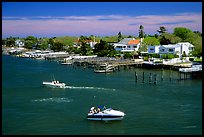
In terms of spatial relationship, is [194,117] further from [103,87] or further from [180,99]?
[103,87]

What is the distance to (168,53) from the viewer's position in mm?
25625

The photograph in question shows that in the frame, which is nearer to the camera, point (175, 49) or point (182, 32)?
point (175, 49)

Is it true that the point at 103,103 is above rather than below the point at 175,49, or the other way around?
below

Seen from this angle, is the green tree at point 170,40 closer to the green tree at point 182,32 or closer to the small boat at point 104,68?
the green tree at point 182,32

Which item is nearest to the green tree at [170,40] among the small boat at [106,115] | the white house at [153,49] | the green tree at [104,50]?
the white house at [153,49]

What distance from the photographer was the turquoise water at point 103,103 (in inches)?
351

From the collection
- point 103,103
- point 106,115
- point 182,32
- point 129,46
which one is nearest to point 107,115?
point 106,115

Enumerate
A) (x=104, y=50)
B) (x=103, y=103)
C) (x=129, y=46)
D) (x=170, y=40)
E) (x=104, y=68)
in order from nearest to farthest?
(x=103, y=103) < (x=104, y=68) < (x=104, y=50) < (x=129, y=46) < (x=170, y=40)

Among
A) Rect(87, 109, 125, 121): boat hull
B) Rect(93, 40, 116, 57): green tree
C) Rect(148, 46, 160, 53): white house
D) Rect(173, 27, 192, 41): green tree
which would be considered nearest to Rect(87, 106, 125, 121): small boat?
Rect(87, 109, 125, 121): boat hull

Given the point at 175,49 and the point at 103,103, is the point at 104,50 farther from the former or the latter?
the point at 103,103

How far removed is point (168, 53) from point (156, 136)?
1821 centimetres

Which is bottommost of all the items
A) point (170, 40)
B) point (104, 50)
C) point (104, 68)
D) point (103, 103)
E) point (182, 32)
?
point (103, 103)

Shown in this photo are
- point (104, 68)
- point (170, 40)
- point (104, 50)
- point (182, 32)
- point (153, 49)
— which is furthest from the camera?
point (182, 32)

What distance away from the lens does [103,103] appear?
11.8m
